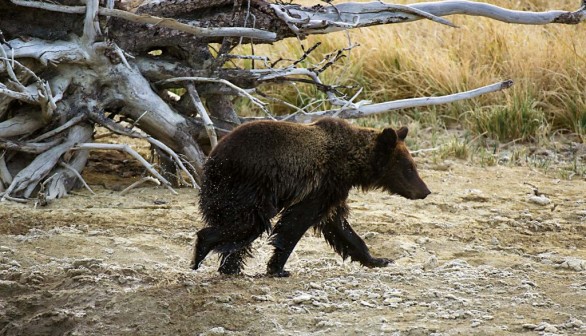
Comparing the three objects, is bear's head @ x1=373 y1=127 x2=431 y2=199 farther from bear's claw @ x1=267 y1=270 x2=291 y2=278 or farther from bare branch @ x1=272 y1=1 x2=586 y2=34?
bare branch @ x1=272 y1=1 x2=586 y2=34

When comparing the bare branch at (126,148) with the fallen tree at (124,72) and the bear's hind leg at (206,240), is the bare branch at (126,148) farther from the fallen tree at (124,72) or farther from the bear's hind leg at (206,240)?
the bear's hind leg at (206,240)

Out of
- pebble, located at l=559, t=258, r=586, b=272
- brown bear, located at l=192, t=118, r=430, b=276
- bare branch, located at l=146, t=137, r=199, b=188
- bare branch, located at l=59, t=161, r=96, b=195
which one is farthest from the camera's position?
bare branch, located at l=59, t=161, r=96, b=195

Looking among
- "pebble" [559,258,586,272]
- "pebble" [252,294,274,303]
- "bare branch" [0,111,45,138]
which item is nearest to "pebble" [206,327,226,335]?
"pebble" [252,294,274,303]

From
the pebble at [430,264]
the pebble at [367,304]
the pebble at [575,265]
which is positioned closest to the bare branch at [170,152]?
the pebble at [430,264]

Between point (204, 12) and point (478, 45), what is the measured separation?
4653mm

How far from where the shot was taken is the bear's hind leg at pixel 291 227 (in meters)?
6.86

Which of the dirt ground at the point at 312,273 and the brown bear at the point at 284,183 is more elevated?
the brown bear at the point at 284,183

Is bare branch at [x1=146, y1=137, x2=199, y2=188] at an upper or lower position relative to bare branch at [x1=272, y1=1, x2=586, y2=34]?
lower

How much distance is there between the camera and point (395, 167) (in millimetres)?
7477

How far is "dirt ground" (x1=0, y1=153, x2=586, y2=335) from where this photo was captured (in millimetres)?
5848

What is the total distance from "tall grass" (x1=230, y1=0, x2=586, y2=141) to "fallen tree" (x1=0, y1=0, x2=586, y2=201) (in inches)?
82.0

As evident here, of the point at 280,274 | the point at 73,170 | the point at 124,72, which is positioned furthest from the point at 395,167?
the point at 73,170

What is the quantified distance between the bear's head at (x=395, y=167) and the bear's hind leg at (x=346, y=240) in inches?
15.5

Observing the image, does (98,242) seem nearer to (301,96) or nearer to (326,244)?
(326,244)
